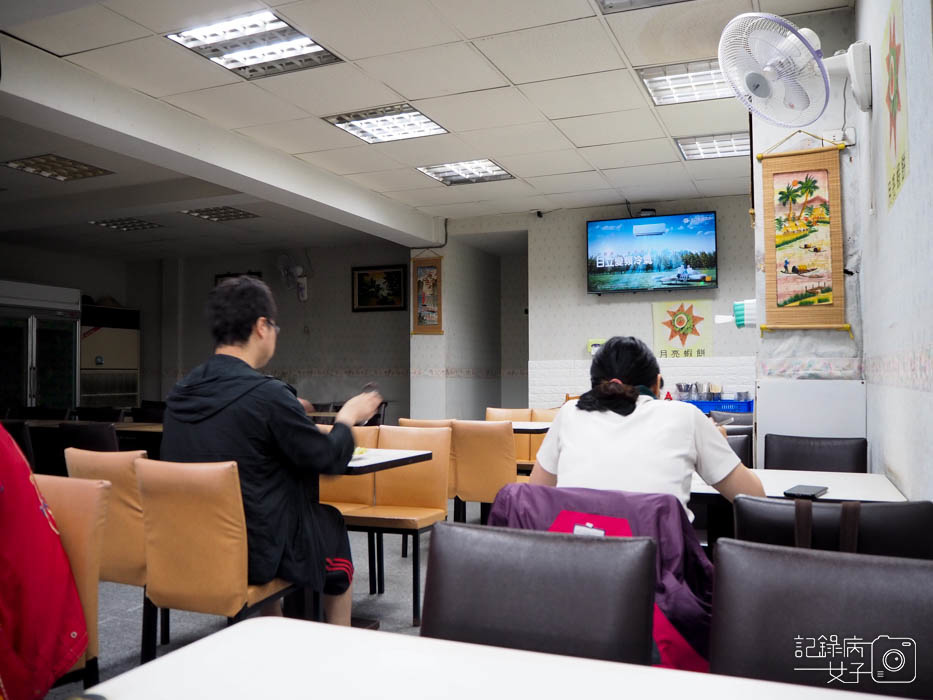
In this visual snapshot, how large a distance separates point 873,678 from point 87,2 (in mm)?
3998

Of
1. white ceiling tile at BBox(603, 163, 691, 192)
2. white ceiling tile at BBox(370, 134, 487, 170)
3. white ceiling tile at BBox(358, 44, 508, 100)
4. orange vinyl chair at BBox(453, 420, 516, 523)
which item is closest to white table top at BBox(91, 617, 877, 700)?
orange vinyl chair at BBox(453, 420, 516, 523)

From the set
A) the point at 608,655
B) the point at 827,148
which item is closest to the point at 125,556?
the point at 608,655

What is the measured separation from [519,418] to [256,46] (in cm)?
326

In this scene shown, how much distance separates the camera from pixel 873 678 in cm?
98

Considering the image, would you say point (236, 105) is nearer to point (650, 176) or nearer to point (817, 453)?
point (650, 176)

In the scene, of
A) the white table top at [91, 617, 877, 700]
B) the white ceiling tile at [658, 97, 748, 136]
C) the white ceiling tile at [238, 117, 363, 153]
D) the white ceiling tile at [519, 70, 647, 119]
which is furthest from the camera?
the white ceiling tile at [238, 117, 363, 153]

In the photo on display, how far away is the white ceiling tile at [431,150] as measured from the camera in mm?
6152

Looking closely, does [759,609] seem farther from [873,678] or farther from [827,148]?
[827,148]

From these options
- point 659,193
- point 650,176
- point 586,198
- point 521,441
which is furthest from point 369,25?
point 659,193

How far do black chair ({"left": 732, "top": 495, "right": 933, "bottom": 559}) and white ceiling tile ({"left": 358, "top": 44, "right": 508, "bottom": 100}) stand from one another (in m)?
3.68

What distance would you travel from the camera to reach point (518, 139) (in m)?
6.12

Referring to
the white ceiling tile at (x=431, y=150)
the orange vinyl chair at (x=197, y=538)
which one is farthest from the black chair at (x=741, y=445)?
the white ceiling tile at (x=431, y=150)

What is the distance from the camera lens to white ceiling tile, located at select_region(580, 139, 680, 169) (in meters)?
6.32

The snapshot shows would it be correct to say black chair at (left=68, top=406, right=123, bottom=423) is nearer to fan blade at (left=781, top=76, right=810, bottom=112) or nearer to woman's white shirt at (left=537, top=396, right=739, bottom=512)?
woman's white shirt at (left=537, top=396, right=739, bottom=512)
